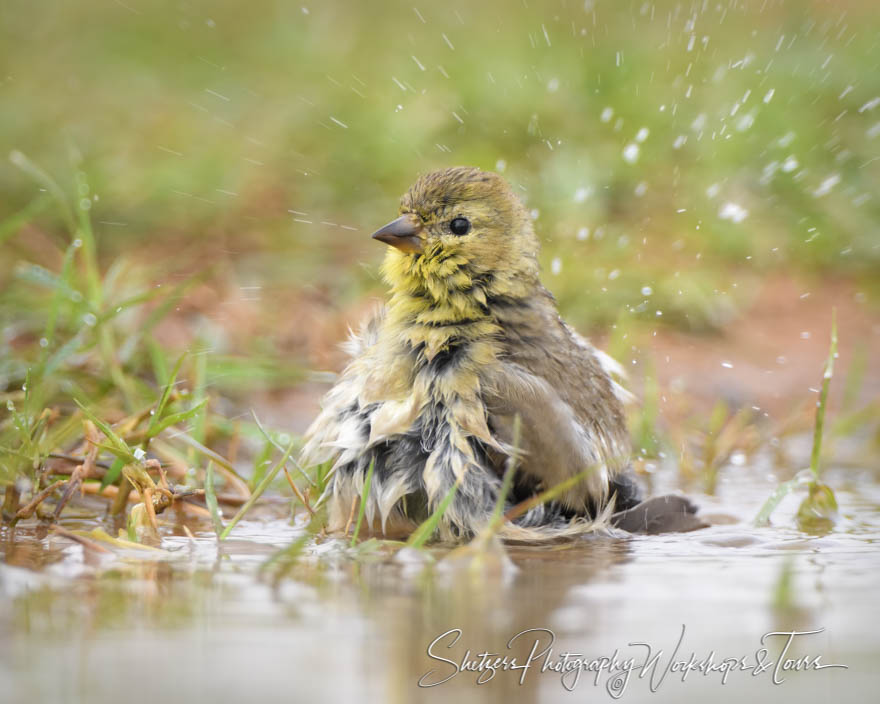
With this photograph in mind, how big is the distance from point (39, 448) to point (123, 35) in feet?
19.5

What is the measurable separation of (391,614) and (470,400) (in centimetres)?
105

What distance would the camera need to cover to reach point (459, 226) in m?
3.82

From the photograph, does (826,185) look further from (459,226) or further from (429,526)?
(429,526)

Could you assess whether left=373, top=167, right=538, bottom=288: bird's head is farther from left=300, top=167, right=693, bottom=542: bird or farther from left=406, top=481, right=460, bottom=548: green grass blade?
left=406, top=481, right=460, bottom=548: green grass blade

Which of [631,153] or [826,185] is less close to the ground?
[631,153]

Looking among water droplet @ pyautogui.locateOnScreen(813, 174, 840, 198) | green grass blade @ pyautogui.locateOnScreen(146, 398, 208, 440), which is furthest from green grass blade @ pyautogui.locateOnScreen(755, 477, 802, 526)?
water droplet @ pyautogui.locateOnScreen(813, 174, 840, 198)

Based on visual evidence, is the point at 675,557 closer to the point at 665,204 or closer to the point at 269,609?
the point at 269,609

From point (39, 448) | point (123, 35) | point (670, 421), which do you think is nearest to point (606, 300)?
point (670, 421)

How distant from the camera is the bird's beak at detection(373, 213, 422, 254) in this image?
3.77m

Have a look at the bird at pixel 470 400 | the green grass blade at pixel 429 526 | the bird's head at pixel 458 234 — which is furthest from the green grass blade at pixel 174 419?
the green grass blade at pixel 429 526

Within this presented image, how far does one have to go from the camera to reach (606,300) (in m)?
6.19

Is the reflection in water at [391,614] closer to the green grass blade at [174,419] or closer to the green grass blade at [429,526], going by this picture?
the green grass blade at [429,526]

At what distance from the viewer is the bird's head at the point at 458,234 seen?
3738 mm

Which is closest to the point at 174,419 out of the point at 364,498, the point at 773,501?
the point at 364,498
